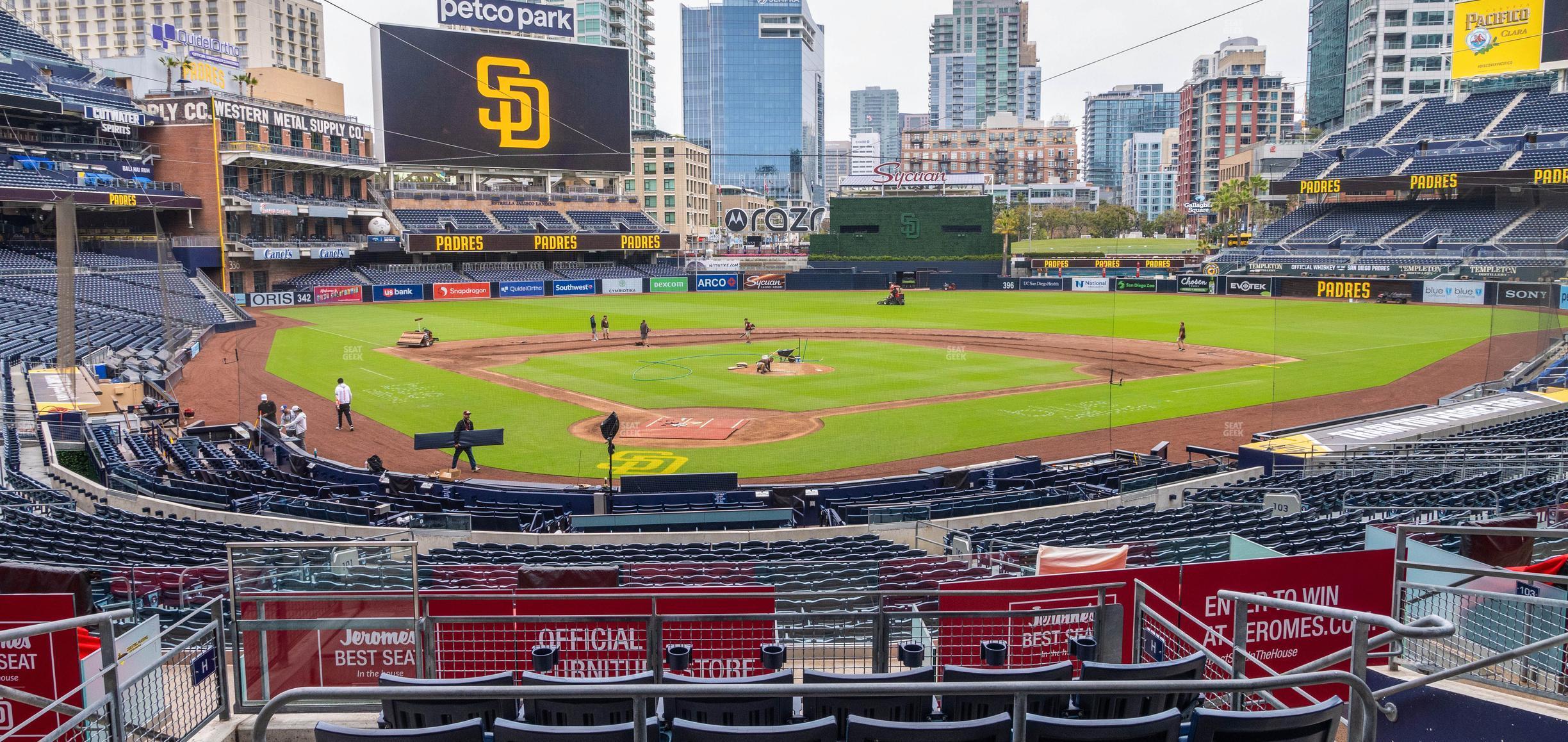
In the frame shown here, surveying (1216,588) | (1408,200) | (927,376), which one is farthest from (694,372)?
(1408,200)

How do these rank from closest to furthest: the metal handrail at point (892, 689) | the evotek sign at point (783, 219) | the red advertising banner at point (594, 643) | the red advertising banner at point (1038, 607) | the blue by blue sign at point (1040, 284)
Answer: the metal handrail at point (892, 689), the red advertising banner at point (594, 643), the red advertising banner at point (1038, 607), the blue by blue sign at point (1040, 284), the evotek sign at point (783, 219)

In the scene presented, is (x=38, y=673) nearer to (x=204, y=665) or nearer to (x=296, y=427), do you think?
(x=204, y=665)

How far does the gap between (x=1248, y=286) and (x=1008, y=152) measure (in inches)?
4544

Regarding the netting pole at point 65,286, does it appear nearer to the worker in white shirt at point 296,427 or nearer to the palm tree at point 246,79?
the worker in white shirt at point 296,427

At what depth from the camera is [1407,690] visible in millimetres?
5953

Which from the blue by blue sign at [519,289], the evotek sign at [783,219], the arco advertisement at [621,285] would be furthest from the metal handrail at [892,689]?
the evotek sign at [783,219]

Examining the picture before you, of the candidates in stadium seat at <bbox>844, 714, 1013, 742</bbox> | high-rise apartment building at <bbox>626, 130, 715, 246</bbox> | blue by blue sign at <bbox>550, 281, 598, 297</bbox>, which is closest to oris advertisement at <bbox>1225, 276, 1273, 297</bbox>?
blue by blue sign at <bbox>550, 281, 598, 297</bbox>

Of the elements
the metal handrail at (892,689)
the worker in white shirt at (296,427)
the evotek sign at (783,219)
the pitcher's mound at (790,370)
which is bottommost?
the worker in white shirt at (296,427)

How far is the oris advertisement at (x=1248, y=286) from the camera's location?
7419cm

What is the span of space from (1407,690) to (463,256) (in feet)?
290

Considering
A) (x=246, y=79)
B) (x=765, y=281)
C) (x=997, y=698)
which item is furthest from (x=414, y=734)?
(x=246, y=79)

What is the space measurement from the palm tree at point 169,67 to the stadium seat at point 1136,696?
82.8 meters

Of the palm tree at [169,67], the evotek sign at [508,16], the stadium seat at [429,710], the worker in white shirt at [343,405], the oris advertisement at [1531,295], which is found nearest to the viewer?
the stadium seat at [429,710]

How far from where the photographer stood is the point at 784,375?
37.2 metres
